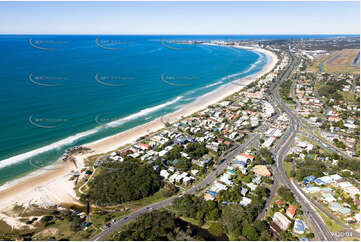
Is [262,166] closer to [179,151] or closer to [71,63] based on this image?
[179,151]

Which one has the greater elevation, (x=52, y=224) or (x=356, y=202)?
(x=356, y=202)

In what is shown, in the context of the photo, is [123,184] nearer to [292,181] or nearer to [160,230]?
[160,230]

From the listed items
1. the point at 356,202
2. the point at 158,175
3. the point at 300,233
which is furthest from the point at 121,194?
the point at 356,202

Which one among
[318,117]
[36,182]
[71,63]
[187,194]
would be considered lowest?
[36,182]
